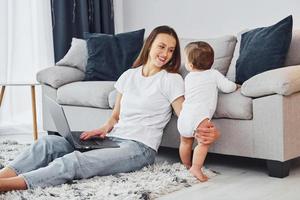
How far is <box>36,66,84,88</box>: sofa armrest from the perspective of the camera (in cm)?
383

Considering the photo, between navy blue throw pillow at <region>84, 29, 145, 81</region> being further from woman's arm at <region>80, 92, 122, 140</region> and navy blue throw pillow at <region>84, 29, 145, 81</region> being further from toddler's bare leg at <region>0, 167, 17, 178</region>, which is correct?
toddler's bare leg at <region>0, 167, 17, 178</region>

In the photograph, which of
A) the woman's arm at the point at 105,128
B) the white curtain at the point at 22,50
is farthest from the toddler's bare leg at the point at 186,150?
the white curtain at the point at 22,50

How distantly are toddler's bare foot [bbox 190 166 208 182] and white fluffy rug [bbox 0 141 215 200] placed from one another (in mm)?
27

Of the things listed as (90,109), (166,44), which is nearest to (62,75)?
(90,109)

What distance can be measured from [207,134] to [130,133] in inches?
15.2

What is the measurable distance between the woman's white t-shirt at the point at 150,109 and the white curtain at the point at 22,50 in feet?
6.79

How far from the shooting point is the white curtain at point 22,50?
4.53 metres

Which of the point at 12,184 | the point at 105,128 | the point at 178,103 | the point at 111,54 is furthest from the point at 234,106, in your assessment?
the point at 111,54

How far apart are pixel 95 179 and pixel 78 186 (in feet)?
0.42

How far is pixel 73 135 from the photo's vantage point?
2752 mm

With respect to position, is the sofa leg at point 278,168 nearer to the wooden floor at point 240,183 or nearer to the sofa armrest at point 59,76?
the wooden floor at point 240,183

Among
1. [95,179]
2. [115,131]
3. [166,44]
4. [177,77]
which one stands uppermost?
[166,44]

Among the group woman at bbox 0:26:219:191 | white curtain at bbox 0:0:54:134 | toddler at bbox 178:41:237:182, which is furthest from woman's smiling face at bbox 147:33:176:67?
white curtain at bbox 0:0:54:134

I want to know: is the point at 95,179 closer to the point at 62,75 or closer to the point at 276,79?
the point at 276,79
